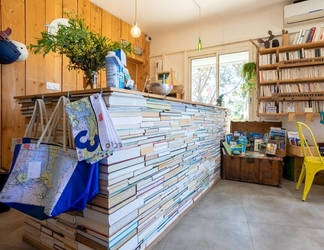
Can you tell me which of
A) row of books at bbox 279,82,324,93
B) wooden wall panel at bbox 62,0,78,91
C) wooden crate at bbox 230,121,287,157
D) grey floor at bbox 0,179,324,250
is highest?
wooden wall panel at bbox 62,0,78,91

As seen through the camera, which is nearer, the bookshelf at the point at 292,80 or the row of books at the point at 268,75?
the bookshelf at the point at 292,80

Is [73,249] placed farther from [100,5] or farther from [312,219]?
[100,5]

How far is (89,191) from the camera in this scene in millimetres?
928

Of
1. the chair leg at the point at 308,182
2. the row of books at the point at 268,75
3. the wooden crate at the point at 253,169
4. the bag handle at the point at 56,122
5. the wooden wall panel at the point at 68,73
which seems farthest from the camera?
the row of books at the point at 268,75

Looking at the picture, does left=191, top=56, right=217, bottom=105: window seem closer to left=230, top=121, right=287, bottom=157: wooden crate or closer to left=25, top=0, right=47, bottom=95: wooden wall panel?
left=230, top=121, right=287, bottom=157: wooden crate

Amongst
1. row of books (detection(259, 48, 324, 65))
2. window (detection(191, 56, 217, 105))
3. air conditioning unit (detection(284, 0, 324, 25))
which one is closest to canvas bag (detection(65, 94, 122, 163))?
row of books (detection(259, 48, 324, 65))

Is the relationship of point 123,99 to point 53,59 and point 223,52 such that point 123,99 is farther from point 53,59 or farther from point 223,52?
point 223,52

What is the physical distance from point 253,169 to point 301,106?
1297mm

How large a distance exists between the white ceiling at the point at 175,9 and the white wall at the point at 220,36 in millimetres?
132

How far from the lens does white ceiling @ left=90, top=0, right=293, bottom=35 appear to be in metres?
3.28

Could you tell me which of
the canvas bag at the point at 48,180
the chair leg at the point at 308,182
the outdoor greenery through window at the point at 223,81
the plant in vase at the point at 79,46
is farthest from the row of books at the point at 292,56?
the canvas bag at the point at 48,180

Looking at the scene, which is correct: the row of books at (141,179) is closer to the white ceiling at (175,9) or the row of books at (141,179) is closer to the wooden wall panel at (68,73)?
the wooden wall panel at (68,73)

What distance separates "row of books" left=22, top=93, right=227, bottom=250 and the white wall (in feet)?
7.95

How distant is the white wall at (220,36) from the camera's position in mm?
3315
